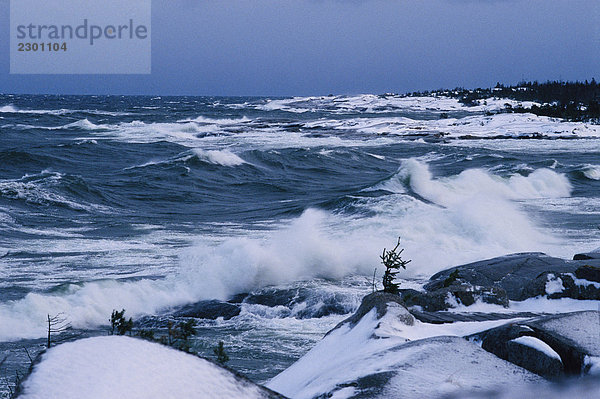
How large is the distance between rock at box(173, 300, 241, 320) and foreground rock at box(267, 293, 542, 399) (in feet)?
18.1

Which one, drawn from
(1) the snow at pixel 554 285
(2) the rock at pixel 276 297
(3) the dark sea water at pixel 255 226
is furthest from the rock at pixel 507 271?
(2) the rock at pixel 276 297

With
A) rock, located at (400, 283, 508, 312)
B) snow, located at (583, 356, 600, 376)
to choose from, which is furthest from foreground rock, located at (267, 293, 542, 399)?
rock, located at (400, 283, 508, 312)

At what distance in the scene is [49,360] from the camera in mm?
2545

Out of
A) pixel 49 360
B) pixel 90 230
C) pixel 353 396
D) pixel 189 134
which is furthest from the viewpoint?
pixel 189 134

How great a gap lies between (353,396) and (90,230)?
14864mm

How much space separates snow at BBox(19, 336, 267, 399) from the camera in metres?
2.34

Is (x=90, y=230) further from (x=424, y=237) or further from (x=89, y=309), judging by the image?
(x=424, y=237)

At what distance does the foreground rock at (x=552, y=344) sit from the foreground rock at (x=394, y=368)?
0.86 feet

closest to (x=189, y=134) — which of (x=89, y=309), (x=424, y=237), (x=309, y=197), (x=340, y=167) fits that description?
(x=340, y=167)

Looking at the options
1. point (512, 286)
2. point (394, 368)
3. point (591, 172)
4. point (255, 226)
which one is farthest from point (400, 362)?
point (591, 172)

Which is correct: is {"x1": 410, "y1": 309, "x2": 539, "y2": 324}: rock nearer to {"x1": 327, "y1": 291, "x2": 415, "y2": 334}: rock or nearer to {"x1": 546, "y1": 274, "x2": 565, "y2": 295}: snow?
{"x1": 327, "y1": 291, "x2": 415, "y2": 334}: rock

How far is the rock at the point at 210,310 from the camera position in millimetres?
10039

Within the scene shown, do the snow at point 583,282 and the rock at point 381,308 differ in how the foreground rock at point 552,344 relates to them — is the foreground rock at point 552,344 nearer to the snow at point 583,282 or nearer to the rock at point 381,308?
the rock at point 381,308

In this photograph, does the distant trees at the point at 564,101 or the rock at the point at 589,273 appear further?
the distant trees at the point at 564,101
